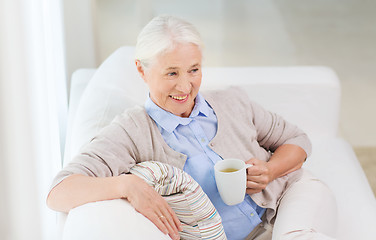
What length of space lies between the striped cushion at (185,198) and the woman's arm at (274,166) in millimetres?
187

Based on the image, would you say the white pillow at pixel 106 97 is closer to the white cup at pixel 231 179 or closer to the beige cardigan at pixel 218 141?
the beige cardigan at pixel 218 141

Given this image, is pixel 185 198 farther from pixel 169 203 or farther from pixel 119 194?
pixel 119 194

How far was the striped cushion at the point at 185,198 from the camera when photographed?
155cm

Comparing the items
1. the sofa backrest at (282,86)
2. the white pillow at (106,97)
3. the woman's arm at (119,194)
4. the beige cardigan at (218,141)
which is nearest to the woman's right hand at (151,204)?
the woman's arm at (119,194)

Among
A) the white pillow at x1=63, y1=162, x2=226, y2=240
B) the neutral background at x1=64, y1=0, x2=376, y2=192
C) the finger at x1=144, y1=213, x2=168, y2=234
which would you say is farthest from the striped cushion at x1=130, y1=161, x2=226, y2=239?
the neutral background at x1=64, y1=0, x2=376, y2=192

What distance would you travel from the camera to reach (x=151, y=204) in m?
1.45

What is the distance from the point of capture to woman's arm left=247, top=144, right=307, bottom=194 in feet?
5.67

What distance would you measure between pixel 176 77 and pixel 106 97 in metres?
0.47

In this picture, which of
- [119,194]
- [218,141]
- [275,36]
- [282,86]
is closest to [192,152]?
[218,141]

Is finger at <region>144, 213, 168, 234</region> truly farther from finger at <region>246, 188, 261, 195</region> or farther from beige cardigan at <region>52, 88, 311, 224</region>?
finger at <region>246, 188, 261, 195</region>

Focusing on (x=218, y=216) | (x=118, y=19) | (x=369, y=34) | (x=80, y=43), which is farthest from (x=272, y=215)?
(x=118, y=19)

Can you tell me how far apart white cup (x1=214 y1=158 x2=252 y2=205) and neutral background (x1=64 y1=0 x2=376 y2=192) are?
4.90ft

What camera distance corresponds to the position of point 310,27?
530 cm

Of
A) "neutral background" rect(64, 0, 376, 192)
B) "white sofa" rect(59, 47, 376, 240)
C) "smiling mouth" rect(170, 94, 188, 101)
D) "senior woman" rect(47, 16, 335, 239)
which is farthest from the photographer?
"neutral background" rect(64, 0, 376, 192)
